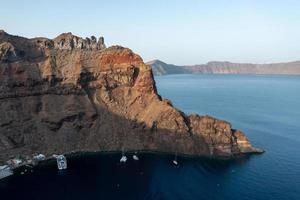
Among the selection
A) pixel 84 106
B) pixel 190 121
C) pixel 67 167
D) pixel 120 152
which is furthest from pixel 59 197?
pixel 190 121

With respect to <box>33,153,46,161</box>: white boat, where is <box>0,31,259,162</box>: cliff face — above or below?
above

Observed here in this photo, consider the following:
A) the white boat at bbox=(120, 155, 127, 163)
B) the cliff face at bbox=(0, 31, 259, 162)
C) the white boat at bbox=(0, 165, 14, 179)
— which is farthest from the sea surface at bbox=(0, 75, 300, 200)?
the cliff face at bbox=(0, 31, 259, 162)

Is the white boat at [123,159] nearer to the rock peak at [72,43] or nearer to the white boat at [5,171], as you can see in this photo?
the white boat at [5,171]

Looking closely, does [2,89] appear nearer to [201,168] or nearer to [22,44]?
Result: [22,44]

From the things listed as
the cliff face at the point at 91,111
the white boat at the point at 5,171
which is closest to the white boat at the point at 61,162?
the cliff face at the point at 91,111

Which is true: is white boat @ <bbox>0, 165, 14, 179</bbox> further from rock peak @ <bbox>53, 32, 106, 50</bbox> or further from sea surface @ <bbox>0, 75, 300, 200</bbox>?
rock peak @ <bbox>53, 32, 106, 50</bbox>

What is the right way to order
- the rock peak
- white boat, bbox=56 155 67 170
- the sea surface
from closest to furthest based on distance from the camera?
the sea surface → white boat, bbox=56 155 67 170 → the rock peak

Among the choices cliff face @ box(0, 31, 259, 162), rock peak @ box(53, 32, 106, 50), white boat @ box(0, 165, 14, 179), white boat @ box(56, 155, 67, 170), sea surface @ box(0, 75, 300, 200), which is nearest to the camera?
sea surface @ box(0, 75, 300, 200)
